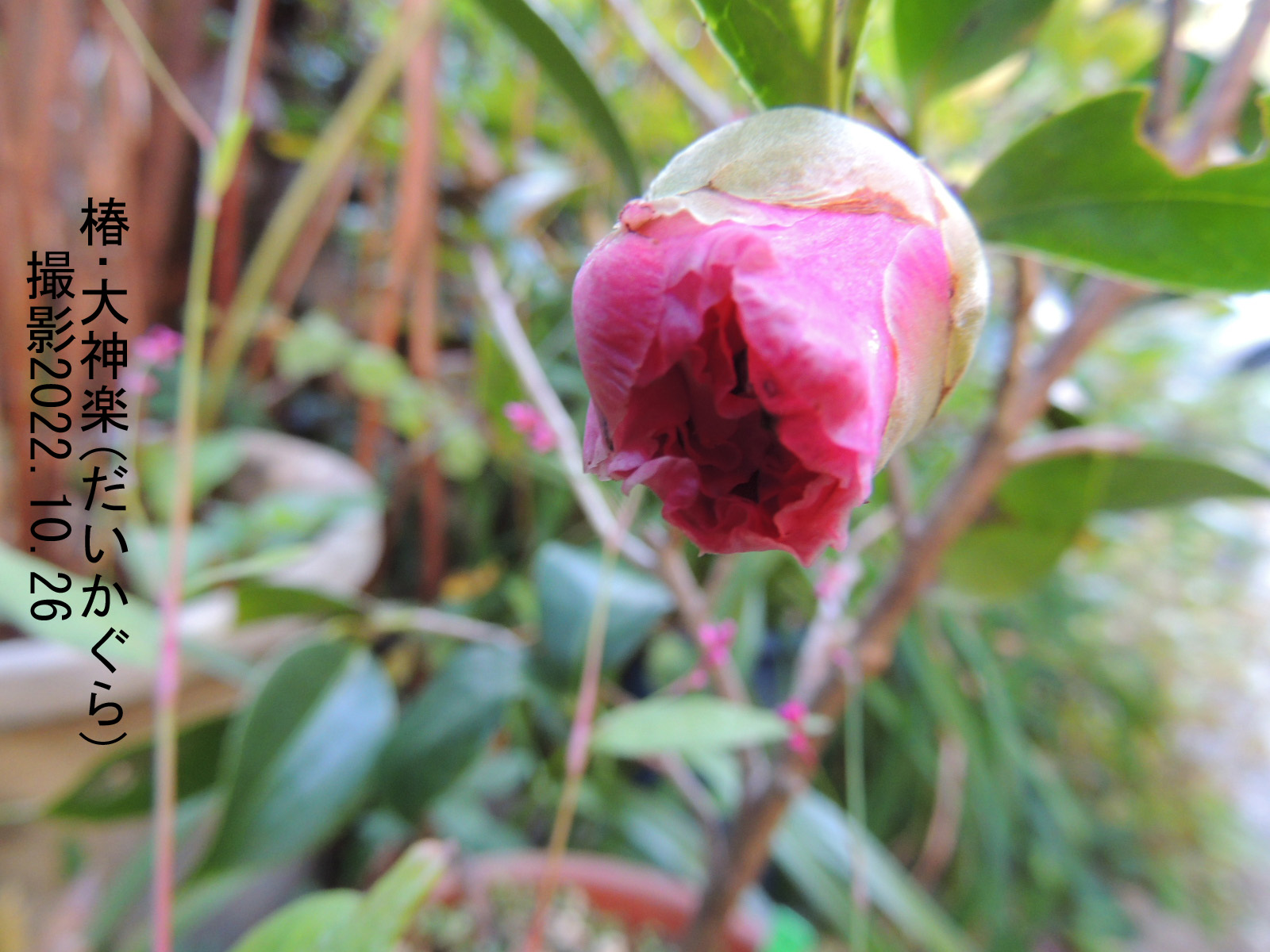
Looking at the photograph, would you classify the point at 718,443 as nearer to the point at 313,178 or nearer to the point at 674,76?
the point at 674,76

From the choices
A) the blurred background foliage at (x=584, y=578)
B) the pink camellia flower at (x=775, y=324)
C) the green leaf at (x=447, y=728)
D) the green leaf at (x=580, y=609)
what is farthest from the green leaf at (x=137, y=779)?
the pink camellia flower at (x=775, y=324)

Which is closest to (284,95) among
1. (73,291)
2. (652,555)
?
(73,291)

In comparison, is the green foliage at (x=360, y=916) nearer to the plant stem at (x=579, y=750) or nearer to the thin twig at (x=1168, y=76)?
the plant stem at (x=579, y=750)

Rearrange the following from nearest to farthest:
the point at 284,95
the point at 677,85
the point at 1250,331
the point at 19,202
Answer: the point at 677,85
the point at 19,202
the point at 1250,331
the point at 284,95

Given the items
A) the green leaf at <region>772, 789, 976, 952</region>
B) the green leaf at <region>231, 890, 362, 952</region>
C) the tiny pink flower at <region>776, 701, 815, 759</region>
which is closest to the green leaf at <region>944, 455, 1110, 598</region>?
the tiny pink flower at <region>776, 701, 815, 759</region>

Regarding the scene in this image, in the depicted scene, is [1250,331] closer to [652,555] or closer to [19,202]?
[652,555]
